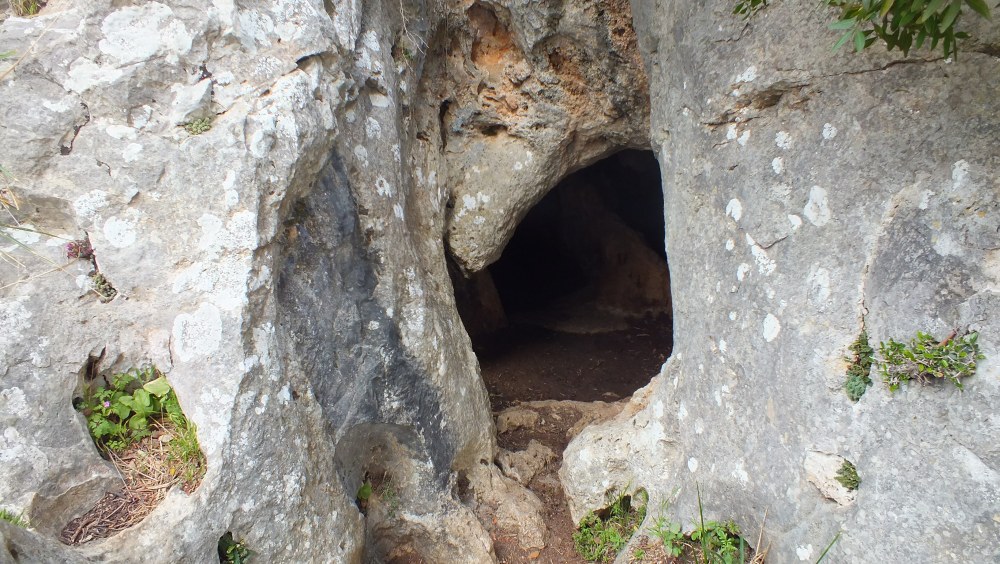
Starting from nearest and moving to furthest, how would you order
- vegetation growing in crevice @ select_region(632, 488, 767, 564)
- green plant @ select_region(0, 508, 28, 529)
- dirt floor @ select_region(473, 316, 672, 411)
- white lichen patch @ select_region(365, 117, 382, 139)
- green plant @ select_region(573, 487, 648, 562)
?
1. green plant @ select_region(0, 508, 28, 529)
2. vegetation growing in crevice @ select_region(632, 488, 767, 564)
3. white lichen patch @ select_region(365, 117, 382, 139)
4. green plant @ select_region(573, 487, 648, 562)
5. dirt floor @ select_region(473, 316, 672, 411)

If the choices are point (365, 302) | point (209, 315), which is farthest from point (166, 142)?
point (365, 302)

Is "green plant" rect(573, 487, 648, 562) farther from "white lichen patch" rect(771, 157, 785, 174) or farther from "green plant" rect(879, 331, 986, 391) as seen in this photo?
"white lichen patch" rect(771, 157, 785, 174)

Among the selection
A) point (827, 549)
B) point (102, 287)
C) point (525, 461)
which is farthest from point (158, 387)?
point (827, 549)

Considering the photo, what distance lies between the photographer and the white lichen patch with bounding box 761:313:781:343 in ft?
7.99

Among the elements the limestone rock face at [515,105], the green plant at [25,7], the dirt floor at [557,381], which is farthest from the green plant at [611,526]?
the green plant at [25,7]

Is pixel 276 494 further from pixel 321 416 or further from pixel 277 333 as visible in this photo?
pixel 277 333

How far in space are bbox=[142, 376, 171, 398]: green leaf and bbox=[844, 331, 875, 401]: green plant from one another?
2.60 meters

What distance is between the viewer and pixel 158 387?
7.47ft

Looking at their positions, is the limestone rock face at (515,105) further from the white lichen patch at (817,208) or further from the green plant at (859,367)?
the green plant at (859,367)

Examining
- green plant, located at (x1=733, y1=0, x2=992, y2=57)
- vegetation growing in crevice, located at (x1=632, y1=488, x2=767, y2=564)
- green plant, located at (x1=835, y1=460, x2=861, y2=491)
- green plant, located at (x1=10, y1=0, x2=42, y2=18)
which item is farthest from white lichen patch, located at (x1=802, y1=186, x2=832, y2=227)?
green plant, located at (x1=10, y1=0, x2=42, y2=18)

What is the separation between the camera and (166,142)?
2.30 metres

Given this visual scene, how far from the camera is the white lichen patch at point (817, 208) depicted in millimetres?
2240

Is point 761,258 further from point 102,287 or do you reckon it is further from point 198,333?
point 102,287

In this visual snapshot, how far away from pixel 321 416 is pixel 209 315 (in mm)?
678
